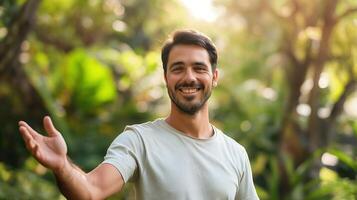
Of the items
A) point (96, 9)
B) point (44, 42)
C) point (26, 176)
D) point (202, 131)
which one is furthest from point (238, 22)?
point (202, 131)

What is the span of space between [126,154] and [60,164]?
13.4 inches

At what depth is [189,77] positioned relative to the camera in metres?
2.40

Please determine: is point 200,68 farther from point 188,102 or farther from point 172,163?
point 172,163

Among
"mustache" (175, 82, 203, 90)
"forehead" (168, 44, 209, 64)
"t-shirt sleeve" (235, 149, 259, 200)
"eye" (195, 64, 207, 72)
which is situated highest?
"forehead" (168, 44, 209, 64)

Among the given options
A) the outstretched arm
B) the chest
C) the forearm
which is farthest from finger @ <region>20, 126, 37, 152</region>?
the chest

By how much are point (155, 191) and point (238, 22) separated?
10237 mm

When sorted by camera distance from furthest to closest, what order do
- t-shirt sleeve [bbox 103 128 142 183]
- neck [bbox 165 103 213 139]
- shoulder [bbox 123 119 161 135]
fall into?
neck [bbox 165 103 213 139]
shoulder [bbox 123 119 161 135]
t-shirt sleeve [bbox 103 128 142 183]

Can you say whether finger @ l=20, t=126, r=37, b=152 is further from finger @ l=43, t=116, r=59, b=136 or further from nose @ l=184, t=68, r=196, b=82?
nose @ l=184, t=68, r=196, b=82

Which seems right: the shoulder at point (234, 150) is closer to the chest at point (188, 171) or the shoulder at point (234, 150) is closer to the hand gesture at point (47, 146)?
the chest at point (188, 171)

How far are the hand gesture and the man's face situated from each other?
0.58m

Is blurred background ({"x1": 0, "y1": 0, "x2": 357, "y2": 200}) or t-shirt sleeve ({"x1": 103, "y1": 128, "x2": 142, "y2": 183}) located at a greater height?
t-shirt sleeve ({"x1": 103, "y1": 128, "x2": 142, "y2": 183})

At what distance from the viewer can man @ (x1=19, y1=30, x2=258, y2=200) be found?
7.38 feet

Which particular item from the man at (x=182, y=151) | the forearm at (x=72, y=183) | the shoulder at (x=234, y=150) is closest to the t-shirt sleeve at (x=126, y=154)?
the man at (x=182, y=151)

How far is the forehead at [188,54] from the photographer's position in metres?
2.45
